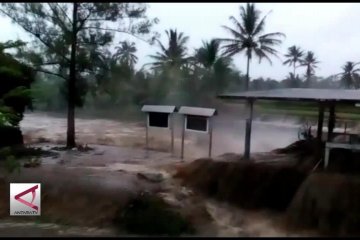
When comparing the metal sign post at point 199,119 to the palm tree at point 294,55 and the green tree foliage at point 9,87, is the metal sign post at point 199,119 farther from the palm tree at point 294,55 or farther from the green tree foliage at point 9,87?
the palm tree at point 294,55

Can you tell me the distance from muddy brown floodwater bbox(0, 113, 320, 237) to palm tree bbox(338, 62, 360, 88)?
10.5 meters

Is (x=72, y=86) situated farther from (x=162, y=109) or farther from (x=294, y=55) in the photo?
(x=294, y=55)

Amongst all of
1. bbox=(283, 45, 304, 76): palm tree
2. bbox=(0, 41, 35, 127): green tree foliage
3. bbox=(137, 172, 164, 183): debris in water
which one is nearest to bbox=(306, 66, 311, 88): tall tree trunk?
bbox=(283, 45, 304, 76): palm tree

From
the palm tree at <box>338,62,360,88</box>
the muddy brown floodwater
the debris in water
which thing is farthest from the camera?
the palm tree at <box>338,62,360,88</box>

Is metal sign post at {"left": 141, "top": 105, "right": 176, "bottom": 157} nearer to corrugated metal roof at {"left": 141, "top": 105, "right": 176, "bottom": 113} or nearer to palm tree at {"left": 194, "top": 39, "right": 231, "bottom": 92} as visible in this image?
corrugated metal roof at {"left": 141, "top": 105, "right": 176, "bottom": 113}

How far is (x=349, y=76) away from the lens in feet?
89.9

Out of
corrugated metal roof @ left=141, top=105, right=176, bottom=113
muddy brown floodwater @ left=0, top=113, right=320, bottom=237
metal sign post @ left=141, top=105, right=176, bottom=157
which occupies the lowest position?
muddy brown floodwater @ left=0, top=113, right=320, bottom=237

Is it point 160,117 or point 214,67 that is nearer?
point 160,117

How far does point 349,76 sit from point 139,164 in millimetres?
21576

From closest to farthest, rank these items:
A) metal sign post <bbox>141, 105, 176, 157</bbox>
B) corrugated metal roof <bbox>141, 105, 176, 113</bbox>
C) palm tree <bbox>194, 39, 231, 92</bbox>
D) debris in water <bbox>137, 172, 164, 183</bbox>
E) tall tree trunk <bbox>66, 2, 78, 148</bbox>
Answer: debris in water <bbox>137, 172, 164, 183</bbox> → corrugated metal roof <bbox>141, 105, 176, 113</bbox> → metal sign post <bbox>141, 105, 176, 157</bbox> → tall tree trunk <bbox>66, 2, 78, 148</bbox> → palm tree <bbox>194, 39, 231, 92</bbox>

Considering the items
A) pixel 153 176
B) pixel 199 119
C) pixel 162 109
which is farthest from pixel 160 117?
pixel 153 176

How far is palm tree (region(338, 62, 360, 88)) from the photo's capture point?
1055 inches

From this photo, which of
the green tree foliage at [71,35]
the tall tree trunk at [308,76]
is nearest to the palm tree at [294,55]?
the tall tree trunk at [308,76]

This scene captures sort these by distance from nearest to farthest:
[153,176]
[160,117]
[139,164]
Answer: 1. [153,176]
2. [139,164]
3. [160,117]
